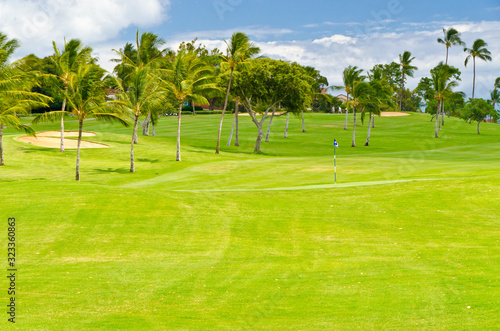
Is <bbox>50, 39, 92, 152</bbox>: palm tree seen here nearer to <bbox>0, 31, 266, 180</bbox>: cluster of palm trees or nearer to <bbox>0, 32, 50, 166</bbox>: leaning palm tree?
<bbox>0, 31, 266, 180</bbox>: cluster of palm trees

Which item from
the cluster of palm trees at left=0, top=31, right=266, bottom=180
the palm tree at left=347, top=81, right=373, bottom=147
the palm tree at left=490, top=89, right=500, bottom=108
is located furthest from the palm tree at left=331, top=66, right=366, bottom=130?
the palm tree at left=490, top=89, right=500, bottom=108

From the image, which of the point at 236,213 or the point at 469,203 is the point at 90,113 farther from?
the point at 469,203

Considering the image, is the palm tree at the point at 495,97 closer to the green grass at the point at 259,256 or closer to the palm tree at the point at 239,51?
the palm tree at the point at 239,51

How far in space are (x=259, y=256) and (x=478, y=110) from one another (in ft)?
311

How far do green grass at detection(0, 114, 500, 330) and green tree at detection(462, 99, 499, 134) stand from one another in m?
77.8

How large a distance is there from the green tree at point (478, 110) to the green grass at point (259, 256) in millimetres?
77778

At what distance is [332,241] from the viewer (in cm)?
1800

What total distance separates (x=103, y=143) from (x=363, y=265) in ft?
168

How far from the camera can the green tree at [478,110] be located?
98.8 meters

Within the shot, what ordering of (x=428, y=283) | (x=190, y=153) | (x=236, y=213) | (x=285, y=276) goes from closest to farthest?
(x=428, y=283)
(x=285, y=276)
(x=236, y=213)
(x=190, y=153)

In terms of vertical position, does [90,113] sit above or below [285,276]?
above

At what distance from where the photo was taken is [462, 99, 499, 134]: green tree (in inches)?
3889

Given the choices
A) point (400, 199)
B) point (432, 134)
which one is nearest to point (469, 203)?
point (400, 199)

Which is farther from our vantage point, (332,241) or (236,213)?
(236,213)
